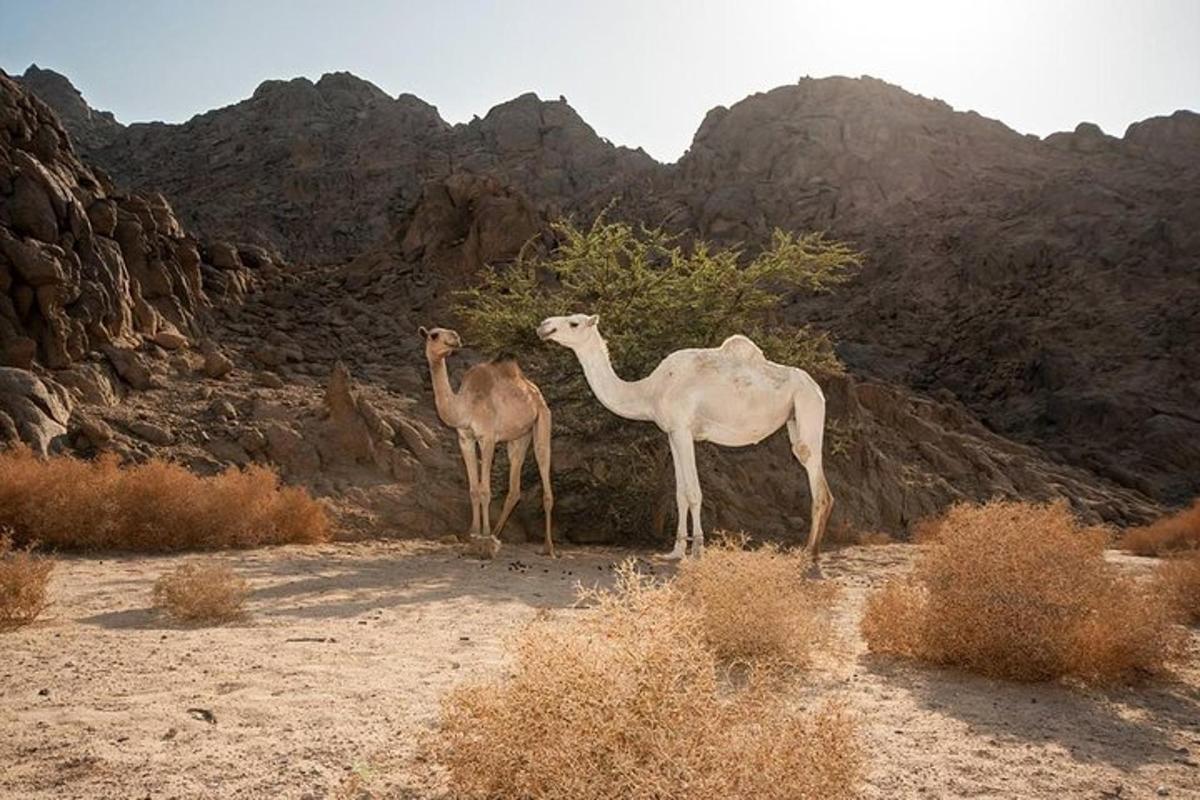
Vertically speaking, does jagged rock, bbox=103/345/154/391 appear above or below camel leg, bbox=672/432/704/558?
above

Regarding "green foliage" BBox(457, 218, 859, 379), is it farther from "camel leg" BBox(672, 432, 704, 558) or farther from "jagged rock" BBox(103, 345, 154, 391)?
"jagged rock" BBox(103, 345, 154, 391)

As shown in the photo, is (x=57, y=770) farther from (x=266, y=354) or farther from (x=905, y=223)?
(x=905, y=223)

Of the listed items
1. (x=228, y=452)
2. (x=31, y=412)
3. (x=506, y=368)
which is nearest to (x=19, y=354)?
(x=31, y=412)

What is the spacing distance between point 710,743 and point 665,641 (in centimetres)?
33

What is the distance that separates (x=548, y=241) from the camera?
3052cm

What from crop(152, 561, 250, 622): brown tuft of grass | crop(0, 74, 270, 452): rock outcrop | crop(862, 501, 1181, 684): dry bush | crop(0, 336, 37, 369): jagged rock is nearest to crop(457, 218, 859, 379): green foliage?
crop(0, 74, 270, 452): rock outcrop

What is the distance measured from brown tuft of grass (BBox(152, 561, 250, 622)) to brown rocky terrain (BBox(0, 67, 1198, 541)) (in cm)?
672

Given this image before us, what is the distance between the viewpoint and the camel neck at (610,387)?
32.4ft

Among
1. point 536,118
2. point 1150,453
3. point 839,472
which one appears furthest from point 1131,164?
point 839,472

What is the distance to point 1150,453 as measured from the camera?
29.3 metres

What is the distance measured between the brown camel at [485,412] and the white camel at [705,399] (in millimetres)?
1197

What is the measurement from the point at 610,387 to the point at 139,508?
5577mm

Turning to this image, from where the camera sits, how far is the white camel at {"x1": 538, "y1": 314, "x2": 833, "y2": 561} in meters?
9.59

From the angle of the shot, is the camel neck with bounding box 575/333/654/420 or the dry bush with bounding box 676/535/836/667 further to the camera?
the camel neck with bounding box 575/333/654/420
